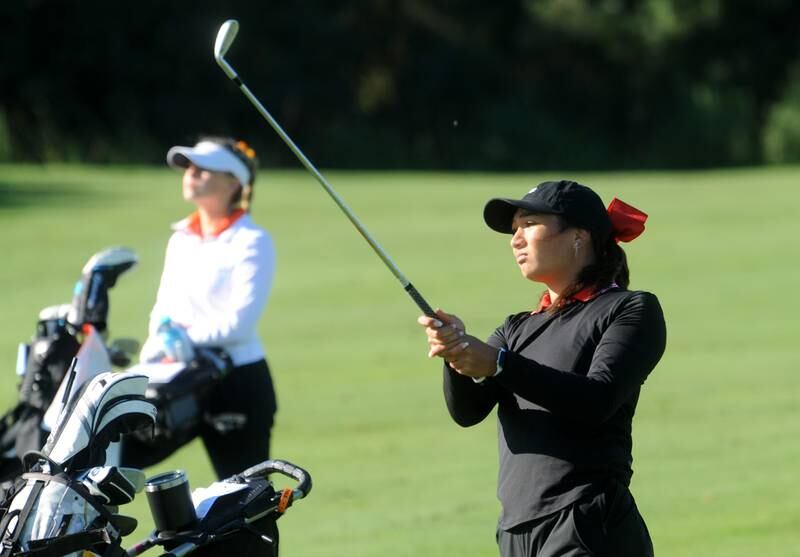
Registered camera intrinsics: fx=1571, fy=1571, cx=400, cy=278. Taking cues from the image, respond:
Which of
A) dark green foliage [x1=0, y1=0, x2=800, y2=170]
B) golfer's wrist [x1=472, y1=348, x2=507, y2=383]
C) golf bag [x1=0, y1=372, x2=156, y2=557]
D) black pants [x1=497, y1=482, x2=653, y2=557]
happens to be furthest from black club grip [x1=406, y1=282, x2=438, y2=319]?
dark green foliage [x1=0, y1=0, x2=800, y2=170]

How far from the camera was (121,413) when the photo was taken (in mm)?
4109

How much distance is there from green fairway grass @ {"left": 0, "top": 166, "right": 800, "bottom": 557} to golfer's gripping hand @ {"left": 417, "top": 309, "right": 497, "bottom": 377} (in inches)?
144

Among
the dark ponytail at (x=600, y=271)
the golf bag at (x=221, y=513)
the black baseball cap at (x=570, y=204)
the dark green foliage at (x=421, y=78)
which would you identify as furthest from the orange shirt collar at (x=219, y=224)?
the dark green foliage at (x=421, y=78)

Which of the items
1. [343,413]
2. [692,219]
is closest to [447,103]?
[692,219]

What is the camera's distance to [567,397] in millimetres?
4027

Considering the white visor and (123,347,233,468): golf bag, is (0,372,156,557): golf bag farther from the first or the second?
the white visor

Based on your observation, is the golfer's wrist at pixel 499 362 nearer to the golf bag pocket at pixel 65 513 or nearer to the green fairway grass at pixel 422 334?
the golf bag pocket at pixel 65 513

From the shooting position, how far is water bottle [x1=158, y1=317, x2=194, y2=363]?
265 inches

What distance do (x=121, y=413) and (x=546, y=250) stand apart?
4.06 feet

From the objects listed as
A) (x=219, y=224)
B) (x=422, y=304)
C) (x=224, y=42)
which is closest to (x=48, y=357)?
(x=219, y=224)

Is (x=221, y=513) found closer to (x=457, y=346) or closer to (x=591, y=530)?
(x=457, y=346)

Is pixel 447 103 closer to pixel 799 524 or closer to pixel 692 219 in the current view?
pixel 692 219

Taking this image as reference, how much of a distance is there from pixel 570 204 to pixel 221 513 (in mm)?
1277

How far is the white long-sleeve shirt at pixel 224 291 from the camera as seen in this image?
6.85 m
